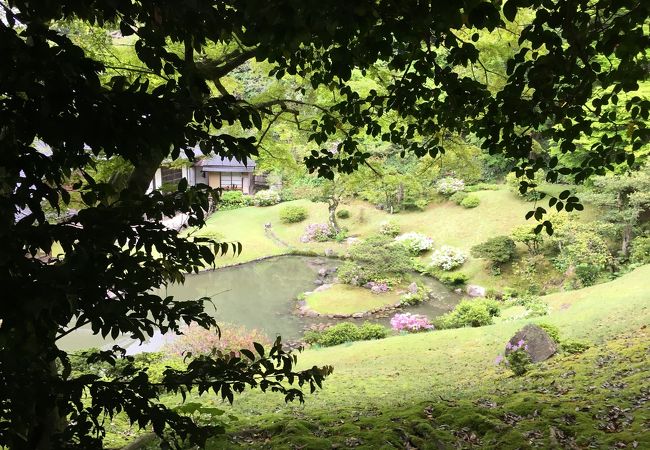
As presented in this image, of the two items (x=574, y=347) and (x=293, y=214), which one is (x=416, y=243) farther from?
(x=574, y=347)

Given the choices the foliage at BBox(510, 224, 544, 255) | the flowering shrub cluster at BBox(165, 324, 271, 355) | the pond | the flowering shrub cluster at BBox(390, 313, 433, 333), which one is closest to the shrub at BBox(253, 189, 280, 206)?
the pond

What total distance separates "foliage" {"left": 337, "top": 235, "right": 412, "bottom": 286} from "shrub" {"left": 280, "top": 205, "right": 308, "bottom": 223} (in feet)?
30.6

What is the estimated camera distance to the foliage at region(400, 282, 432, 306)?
1750cm

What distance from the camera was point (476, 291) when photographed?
59.0ft

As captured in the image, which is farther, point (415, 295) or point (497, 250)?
point (497, 250)

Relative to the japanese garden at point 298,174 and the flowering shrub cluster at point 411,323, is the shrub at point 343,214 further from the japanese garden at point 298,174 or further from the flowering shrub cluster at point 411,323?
the japanese garden at point 298,174

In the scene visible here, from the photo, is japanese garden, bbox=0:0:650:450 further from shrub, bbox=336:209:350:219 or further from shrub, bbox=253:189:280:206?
shrub, bbox=253:189:280:206

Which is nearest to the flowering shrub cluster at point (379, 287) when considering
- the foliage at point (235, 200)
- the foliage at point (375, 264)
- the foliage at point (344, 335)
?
the foliage at point (375, 264)

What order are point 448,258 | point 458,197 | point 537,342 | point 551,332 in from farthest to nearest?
point 458,197, point 448,258, point 551,332, point 537,342

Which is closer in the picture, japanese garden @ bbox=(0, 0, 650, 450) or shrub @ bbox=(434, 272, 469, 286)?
japanese garden @ bbox=(0, 0, 650, 450)

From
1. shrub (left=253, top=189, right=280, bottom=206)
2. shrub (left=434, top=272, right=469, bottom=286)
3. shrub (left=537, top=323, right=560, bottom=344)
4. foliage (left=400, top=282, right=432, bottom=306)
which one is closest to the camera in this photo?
shrub (left=537, top=323, right=560, bottom=344)

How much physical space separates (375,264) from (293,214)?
10.2m

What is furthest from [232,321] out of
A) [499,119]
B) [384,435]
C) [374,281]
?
[499,119]

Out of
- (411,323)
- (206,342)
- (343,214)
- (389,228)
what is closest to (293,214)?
(343,214)
